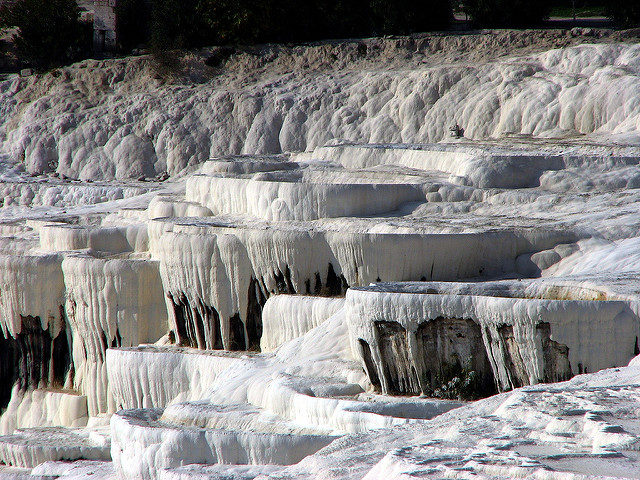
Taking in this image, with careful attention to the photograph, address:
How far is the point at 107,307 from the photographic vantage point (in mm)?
16953

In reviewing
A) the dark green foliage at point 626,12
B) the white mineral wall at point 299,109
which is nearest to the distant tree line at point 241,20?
the dark green foliage at point 626,12

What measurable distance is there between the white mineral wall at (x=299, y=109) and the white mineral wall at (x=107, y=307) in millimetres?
8506

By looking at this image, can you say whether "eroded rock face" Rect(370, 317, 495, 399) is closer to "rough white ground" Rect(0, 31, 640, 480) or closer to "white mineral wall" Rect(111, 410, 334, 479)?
"rough white ground" Rect(0, 31, 640, 480)

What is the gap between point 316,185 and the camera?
54.2ft

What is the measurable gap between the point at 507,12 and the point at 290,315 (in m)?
16.0

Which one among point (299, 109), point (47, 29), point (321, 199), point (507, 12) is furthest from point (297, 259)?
point (47, 29)

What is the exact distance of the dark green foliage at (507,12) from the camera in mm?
27666

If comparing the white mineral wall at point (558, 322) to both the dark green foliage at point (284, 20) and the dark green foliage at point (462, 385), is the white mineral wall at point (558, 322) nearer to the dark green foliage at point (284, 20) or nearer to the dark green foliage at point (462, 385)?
the dark green foliage at point (462, 385)

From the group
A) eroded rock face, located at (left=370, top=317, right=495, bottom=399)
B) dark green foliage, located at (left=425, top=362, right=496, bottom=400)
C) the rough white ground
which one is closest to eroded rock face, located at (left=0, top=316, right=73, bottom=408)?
the rough white ground

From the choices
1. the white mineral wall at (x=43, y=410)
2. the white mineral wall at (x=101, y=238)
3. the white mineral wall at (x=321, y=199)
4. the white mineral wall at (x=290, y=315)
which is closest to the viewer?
the white mineral wall at (x=290, y=315)

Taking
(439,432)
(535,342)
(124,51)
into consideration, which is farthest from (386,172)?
(124,51)

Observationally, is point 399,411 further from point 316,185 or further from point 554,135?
point 554,135

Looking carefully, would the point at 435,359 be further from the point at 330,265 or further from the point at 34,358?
the point at 34,358

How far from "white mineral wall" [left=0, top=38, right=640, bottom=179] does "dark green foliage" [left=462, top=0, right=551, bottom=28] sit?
206 centimetres
